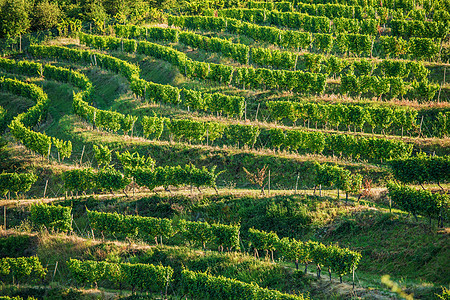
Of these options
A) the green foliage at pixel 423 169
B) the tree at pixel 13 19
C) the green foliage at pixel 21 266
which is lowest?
the green foliage at pixel 21 266

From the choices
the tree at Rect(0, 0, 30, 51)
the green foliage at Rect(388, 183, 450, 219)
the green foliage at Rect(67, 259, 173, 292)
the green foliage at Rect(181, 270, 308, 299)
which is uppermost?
the tree at Rect(0, 0, 30, 51)

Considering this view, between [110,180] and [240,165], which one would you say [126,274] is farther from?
[240,165]

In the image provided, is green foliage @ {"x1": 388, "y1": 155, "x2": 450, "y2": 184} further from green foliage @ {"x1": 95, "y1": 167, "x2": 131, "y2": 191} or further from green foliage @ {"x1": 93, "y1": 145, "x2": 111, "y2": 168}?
green foliage @ {"x1": 93, "y1": 145, "x2": 111, "y2": 168}

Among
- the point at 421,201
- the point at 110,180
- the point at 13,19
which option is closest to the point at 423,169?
the point at 421,201

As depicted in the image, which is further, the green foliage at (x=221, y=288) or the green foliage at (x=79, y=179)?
the green foliage at (x=79, y=179)

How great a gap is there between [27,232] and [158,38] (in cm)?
4032

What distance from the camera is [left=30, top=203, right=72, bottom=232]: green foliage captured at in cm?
3181

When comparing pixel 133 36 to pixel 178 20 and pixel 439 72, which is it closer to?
pixel 178 20

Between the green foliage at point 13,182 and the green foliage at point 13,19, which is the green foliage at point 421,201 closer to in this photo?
the green foliage at point 13,182

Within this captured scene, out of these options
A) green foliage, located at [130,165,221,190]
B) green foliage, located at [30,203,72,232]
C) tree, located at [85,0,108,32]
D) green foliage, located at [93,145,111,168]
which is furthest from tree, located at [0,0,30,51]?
green foliage, located at [130,165,221,190]

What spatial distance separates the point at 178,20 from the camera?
229 feet

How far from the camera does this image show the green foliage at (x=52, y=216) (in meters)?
31.8

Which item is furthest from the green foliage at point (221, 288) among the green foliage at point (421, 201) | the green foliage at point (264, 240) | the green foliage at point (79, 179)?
the green foliage at point (79, 179)

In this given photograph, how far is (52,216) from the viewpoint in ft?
105
